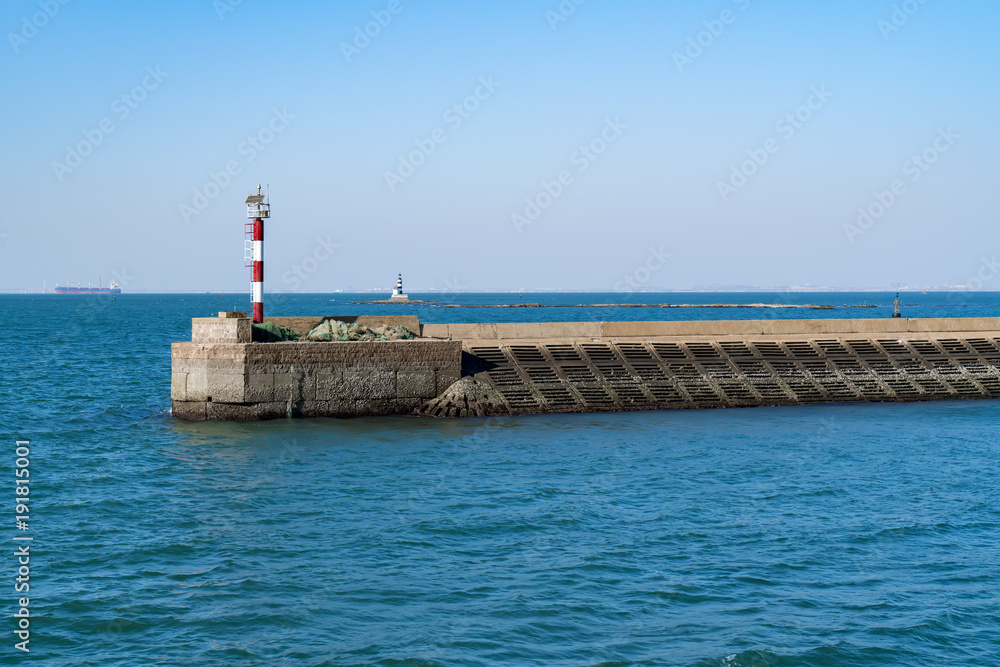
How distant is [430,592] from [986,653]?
6.56 metres

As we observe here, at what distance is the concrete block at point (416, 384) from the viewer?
83.3 feet

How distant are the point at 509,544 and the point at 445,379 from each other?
12.4 metres

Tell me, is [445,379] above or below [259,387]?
above

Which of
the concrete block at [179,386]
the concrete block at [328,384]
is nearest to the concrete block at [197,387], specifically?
the concrete block at [179,386]

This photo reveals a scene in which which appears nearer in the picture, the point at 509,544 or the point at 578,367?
the point at 509,544

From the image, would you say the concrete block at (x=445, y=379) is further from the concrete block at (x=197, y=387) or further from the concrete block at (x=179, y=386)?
the concrete block at (x=179, y=386)

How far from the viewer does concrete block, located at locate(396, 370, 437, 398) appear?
25375mm

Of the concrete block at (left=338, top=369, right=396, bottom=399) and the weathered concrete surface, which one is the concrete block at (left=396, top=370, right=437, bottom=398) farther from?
the concrete block at (left=338, top=369, right=396, bottom=399)

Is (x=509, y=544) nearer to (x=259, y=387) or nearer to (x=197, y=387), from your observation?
(x=259, y=387)

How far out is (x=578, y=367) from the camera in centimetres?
2891

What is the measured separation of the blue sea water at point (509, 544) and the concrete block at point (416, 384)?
1044 millimetres

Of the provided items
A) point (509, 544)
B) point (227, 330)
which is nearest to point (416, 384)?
point (227, 330)

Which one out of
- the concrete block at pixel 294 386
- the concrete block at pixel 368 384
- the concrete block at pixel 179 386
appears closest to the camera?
the concrete block at pixel 294 386

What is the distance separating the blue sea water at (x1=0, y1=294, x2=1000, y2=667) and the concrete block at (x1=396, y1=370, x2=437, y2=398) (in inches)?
41.1
